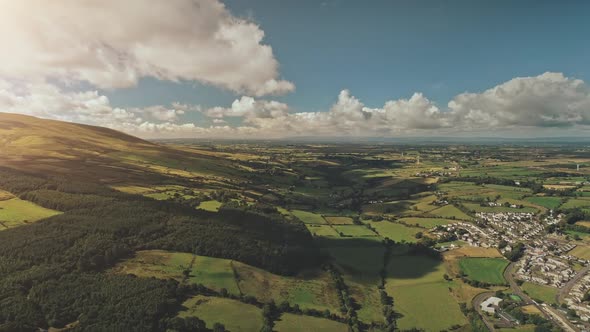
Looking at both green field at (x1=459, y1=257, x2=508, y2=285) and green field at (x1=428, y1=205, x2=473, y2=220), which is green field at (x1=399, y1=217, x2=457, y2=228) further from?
green field at (x1=459, y1=257, x2=508, y2=285)

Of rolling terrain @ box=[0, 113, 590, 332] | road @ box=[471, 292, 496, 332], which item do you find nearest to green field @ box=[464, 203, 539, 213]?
rolling terrain @ box=[0, 113, 590, 332]

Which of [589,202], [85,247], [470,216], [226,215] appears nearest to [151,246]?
[85,247]

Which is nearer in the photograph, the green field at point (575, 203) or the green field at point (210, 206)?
the green field at point (210, 206)

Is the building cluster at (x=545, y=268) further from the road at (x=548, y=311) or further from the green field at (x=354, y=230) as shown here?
the green field at (x=354, y=230)

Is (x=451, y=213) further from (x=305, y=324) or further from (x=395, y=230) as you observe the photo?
(x=305, y=324)

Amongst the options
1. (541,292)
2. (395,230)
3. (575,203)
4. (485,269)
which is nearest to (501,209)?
(575,203)

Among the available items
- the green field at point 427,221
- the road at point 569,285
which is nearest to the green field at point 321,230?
the green field at point 427,221
